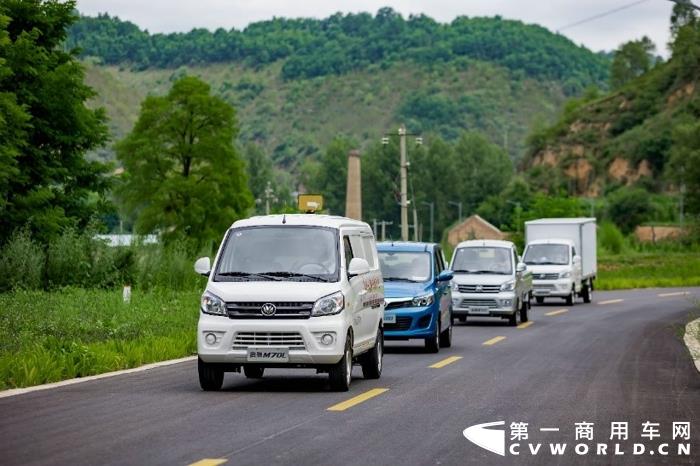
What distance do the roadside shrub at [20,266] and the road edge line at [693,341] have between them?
1783 cm

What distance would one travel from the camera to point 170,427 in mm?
12609

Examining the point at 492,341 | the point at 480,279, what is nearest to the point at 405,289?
the point at 492,341

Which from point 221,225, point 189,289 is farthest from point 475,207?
point 189,289

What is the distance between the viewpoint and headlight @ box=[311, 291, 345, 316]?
1636 centimetres

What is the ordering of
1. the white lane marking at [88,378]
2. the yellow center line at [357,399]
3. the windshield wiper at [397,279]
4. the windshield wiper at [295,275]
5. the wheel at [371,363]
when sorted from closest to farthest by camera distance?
the yellow center line at [357,399]
the white lane marking at [88,378]
the windshield wiper at [295,275]
the wheel at [371,363]
the windshield wiper at [397,279]

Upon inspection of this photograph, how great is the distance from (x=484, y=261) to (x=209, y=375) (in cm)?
2018

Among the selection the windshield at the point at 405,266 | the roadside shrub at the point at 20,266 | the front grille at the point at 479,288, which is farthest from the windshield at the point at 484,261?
the roadside shrub at the point at 20,266

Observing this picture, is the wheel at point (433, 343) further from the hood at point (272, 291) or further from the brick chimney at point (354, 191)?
the brick chimney at point (354, 191)

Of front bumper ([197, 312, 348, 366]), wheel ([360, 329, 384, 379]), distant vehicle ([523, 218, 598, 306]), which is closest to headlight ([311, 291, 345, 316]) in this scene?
front bumper ([197, 312, 348, 366])

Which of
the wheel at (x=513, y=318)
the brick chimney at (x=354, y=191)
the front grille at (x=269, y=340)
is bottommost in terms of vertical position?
the wheel at (x=513, y=318)

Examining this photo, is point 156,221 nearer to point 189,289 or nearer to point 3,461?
point 189,289

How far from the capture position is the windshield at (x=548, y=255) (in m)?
50.9

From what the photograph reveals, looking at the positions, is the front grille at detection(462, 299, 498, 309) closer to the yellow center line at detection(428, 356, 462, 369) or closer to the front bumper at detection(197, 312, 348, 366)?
the yellow center line at detection(428, 356, 462, 369)

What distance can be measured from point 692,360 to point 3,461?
15.6 metres
